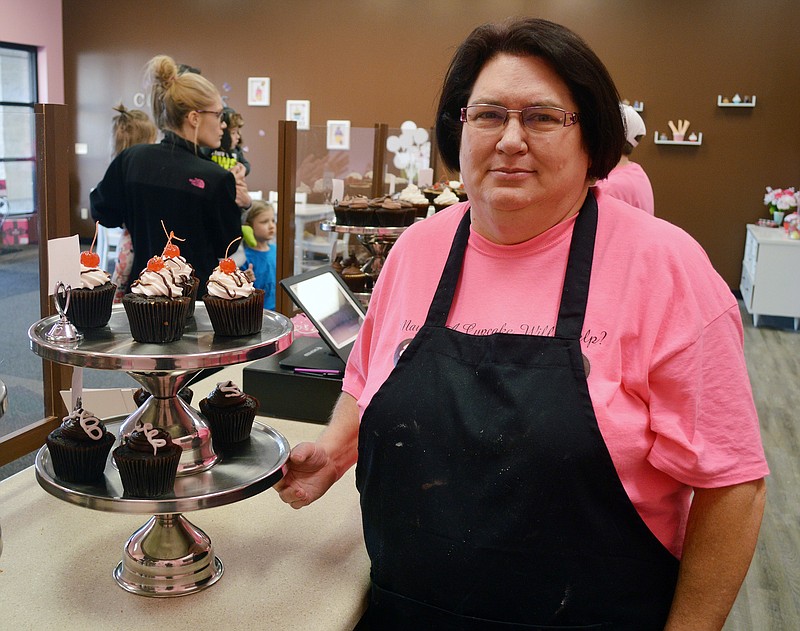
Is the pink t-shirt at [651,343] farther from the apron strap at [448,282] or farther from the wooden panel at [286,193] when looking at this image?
the wooden panel at [286,193]

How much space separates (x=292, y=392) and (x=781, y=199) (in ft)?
23.7

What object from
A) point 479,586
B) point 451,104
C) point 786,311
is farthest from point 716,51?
point 479,586

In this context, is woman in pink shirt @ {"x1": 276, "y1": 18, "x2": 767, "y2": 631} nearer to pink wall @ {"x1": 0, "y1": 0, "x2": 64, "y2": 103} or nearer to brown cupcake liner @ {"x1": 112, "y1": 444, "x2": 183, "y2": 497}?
brown cupcake liner @ {"x1": 112, "y1": 444, "x2": 183, "y2": 497}

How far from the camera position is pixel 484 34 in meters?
1.37

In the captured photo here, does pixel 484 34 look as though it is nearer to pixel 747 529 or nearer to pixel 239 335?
pixel 239 335

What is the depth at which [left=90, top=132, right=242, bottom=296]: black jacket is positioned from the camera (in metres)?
3.49

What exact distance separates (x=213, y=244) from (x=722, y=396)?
112 inches

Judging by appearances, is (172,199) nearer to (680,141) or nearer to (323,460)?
(323,460)

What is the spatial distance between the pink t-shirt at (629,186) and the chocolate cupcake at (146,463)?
2.44 metres

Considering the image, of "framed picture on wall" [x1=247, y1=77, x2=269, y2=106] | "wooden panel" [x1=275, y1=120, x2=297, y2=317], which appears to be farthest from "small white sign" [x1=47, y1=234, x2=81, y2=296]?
"framed picture on wall" [x1=247, y1=77, x2=269, y2=106]

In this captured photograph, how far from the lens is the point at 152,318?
122cm

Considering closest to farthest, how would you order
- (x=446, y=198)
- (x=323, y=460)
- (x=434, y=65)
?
1. (x=323, y=460)
2. (x=446, y=198)
3. (x=434, y=65)

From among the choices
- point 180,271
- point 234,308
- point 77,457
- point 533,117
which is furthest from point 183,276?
point 533,117

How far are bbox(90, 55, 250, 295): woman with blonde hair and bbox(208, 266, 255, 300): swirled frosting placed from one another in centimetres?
219
